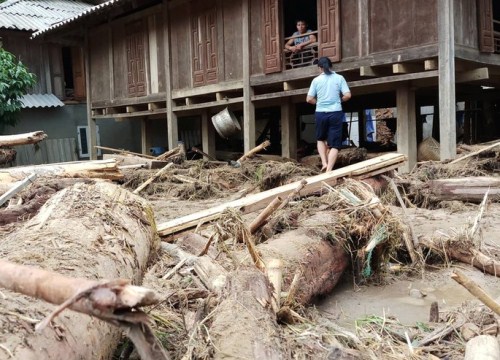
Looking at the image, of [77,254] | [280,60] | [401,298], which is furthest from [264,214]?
[280,60]

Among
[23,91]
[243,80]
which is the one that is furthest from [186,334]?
[23,91]

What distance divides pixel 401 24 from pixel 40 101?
13.9 metres

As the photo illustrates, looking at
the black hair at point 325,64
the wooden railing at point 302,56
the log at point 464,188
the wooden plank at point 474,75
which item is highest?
the wooden railing at point 302,56

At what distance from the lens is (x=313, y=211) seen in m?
5.32

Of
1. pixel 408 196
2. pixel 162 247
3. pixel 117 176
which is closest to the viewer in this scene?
pixel 162 247

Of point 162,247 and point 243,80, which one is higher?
point 243,80

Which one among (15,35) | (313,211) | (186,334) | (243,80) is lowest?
(186,334)

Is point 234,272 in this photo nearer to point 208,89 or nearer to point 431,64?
point 431,64

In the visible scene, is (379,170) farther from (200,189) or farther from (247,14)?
(247,14)

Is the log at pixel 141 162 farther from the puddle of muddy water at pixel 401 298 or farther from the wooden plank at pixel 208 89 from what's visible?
the puddle of muddy water at pixel 401 298

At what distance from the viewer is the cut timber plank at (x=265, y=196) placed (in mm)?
4875

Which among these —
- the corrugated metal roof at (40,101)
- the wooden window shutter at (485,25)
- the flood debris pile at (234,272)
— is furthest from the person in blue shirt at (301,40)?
the corrugated metal roof at (40,101)

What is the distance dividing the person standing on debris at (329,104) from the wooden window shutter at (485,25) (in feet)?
9.58

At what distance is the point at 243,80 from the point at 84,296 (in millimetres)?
10453
